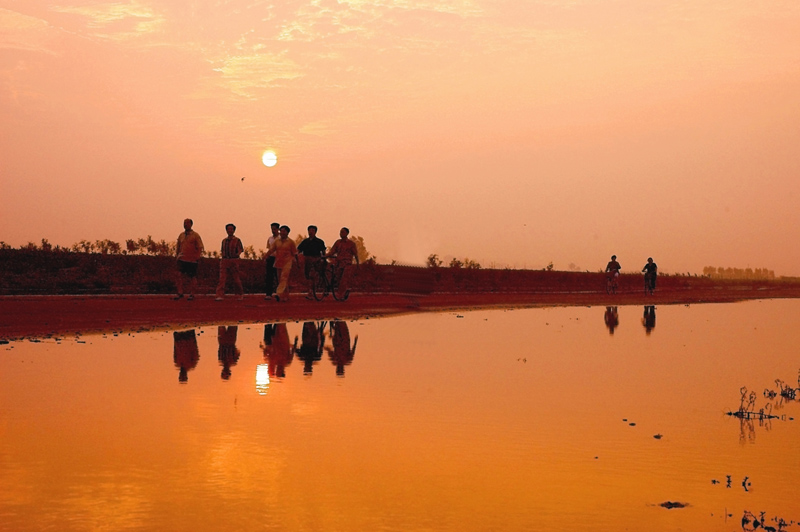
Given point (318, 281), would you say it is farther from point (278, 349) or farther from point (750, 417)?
point (750, 417)

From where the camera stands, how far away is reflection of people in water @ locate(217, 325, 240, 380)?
1393 cm

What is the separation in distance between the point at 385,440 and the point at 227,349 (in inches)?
348

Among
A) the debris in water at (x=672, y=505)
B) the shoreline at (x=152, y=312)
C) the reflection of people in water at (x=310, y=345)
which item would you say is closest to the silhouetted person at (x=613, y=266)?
the shoreline at (x=152, y=312)

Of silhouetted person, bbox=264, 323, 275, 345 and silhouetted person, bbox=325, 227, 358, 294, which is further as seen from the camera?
silhouetted person, bbox=325, 227, 358, 294

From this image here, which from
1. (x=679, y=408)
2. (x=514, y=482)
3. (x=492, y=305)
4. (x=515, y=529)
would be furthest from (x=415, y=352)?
(x=492, y=305)

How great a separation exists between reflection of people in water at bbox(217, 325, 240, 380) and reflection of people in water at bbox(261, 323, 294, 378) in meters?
0.51

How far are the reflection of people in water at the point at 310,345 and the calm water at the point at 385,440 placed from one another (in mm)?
146

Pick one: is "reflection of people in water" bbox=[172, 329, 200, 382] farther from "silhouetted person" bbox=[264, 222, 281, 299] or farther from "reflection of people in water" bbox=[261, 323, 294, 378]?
"silhouetted person" bbox=[264, 222, 281, 299]

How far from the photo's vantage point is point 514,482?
694 centimetres

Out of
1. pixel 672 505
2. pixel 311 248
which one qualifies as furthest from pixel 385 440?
pixel 311 248

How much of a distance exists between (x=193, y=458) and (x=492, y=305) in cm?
3220

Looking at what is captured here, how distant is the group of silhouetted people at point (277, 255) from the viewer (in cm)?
2997

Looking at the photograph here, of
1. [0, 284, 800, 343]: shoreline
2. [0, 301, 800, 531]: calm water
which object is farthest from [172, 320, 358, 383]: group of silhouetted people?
[0, 284, 800, 343]: shoreline

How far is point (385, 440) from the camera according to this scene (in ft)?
27.9
